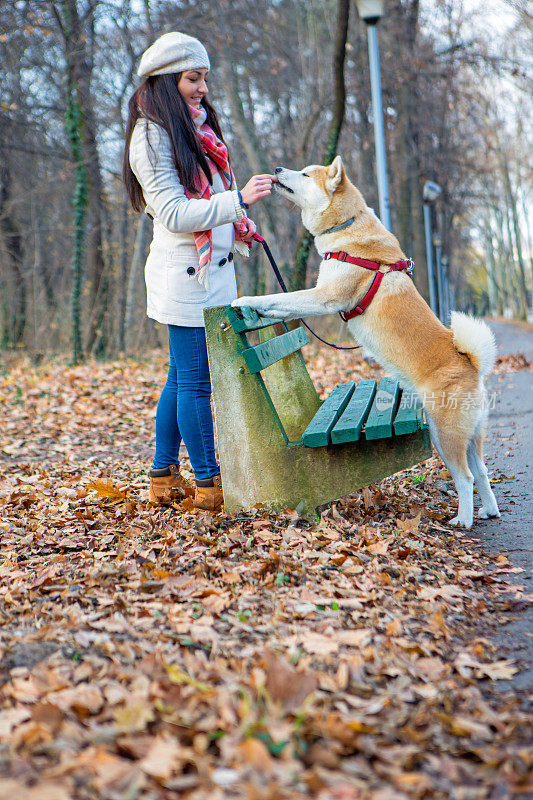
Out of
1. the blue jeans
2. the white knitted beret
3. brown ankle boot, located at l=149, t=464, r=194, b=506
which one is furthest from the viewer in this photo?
brown ankle boot, located at l=149, t=464, r=194, b=506

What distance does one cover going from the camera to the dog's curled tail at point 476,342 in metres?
3.88

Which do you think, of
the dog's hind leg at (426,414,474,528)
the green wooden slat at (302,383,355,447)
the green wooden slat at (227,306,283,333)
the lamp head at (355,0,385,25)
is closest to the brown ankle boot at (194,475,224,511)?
the green wooden slat at (302,383,355,447)

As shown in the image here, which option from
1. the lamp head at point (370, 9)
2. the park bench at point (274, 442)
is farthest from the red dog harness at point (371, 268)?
the lamp head at point (370, 9)

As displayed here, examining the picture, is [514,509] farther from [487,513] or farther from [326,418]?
[326,418]

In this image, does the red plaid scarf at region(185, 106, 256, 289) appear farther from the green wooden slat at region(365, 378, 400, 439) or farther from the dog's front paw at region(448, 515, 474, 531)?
the dog's front paw at region(448, 515, 474, 531)

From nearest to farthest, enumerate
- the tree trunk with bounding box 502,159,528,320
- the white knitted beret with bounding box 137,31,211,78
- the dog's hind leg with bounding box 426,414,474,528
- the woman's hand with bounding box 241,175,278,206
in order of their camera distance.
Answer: the white knitted beret with bounding box 137,31,211,78
the woman's hand with bounding box 241,175,278,206
the dog's hind leg with bounding box 426,414,474,528
the tree trunk with bounding box 502,159,528,320

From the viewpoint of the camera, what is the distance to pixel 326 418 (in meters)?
4.04

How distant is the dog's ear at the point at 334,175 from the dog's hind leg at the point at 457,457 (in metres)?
1.51

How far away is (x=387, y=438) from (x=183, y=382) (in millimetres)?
1167

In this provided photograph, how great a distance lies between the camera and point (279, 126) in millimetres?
19344

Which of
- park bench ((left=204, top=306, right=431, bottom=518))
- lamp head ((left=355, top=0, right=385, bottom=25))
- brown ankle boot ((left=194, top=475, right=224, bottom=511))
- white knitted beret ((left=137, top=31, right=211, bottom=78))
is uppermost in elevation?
lamp head ((left=355, top=0, right=385, bottom=25))

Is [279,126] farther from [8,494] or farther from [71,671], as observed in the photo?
[71,671]

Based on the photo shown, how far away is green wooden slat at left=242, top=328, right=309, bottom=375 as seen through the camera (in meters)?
3.66

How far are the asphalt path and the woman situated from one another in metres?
Result: 1.64
